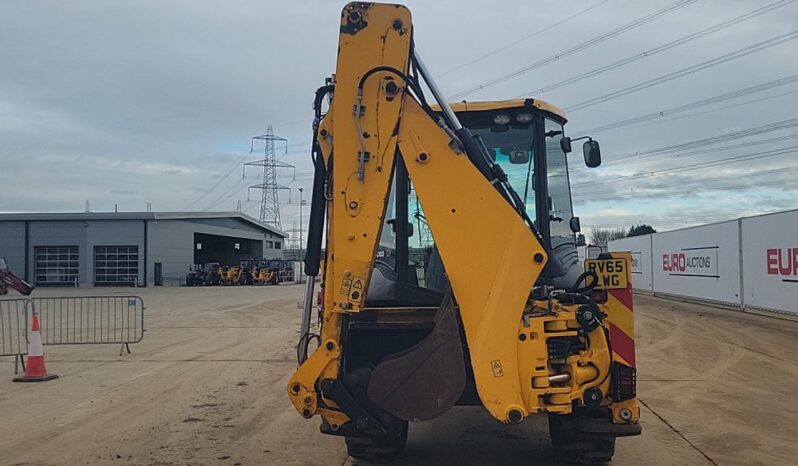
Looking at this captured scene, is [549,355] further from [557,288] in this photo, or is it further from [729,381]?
[729,381]

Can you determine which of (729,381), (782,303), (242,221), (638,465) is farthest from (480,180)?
(242,221)

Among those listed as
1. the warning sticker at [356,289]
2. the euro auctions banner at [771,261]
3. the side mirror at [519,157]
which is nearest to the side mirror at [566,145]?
the side mirror at [519,157]

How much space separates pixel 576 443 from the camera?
5656mm

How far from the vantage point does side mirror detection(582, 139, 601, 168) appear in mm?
6633

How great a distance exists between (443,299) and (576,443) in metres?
1.70

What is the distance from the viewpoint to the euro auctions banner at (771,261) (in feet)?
56.3

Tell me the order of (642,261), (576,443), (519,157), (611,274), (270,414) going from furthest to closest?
(642,261), (270,414), (519,157), (576,443), (611,274)

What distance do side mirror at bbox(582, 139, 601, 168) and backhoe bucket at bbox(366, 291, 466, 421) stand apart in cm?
253

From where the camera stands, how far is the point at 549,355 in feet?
15.7

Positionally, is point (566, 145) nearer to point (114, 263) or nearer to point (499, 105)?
point (499, 105)

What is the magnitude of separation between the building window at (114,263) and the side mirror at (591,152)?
48.3 metres

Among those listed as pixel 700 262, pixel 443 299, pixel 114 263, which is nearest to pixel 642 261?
pixel 700 262

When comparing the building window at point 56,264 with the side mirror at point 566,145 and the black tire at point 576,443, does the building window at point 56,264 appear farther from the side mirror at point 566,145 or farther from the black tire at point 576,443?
the black tire at point 576,443

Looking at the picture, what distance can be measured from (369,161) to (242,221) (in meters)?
60.4
